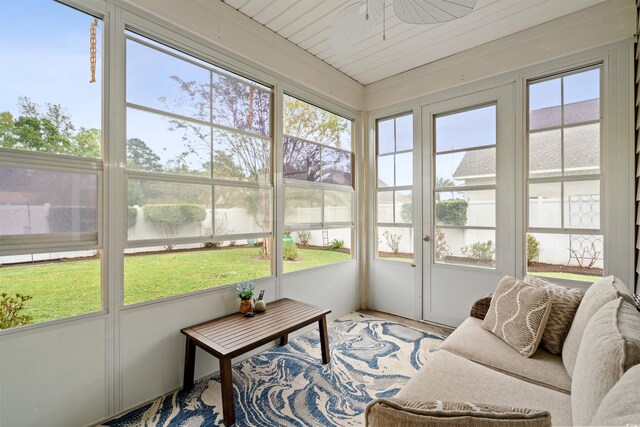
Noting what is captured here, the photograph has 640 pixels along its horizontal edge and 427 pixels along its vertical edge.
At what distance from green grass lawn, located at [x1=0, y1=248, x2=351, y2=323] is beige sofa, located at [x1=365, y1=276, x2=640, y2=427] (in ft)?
5.20

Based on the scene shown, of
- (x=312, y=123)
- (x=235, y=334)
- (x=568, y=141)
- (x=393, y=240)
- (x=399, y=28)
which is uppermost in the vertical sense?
(x=399, y=28)

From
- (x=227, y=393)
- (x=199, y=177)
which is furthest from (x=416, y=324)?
(x=199, y=177)

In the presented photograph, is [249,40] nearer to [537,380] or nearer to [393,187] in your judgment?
[393,187]

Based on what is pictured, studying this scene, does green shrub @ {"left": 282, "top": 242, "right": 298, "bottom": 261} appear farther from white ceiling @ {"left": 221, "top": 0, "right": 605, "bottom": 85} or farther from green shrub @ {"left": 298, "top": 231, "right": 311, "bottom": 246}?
white ceiling @ {"left": 221, "top": 0, "right": 605, "bottom": 85}

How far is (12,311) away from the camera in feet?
4.99

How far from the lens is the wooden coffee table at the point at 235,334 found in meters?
1.73

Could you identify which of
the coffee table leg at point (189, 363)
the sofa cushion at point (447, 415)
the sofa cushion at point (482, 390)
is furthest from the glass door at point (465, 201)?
the sofa cushion at point (447, 415)

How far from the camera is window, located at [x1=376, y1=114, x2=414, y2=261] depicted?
3.36 meters

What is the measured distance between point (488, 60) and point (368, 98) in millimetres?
1315

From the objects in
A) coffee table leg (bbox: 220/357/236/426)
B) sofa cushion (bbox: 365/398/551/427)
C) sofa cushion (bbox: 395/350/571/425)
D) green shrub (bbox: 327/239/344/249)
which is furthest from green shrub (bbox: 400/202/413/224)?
sofa cushion (bbox: 365/398/551/427)

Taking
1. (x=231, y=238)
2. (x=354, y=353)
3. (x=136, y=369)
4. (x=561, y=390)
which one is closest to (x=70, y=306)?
(x=136, y=369)

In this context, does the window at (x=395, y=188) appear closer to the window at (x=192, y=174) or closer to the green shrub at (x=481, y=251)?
the green shrub at (x=481, y=251)

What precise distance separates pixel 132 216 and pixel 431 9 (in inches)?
80.2

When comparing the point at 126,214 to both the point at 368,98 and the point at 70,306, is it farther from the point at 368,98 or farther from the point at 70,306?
the point at 368,98
